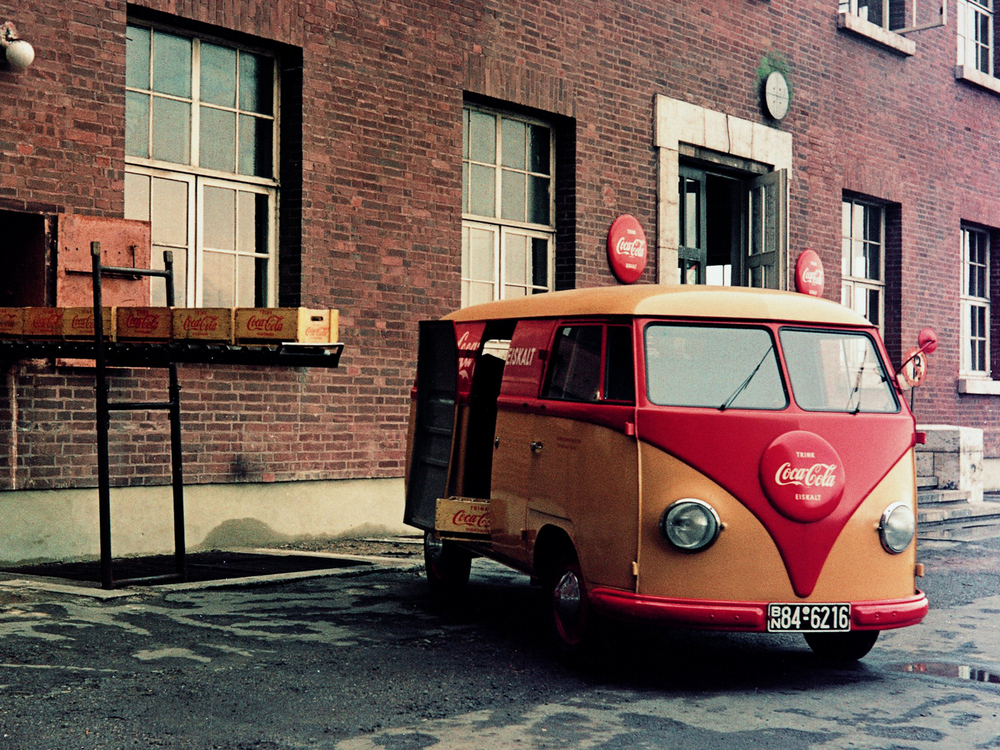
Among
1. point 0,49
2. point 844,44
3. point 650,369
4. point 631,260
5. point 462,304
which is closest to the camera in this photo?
point 650,369

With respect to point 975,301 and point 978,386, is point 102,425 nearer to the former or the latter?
point 978,386

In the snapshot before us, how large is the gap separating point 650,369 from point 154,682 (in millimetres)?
2800

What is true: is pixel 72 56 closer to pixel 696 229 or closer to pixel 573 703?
pixel 573 703

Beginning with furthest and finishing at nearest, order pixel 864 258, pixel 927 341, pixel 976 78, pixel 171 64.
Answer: pixel 976 78 < pixel 864 258 < pixel 927 341 < pixel 171 64

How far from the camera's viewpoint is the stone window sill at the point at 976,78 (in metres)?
19.5

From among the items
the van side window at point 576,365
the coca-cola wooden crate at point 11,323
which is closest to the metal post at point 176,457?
the coca-cola wooden crate at point 11,323

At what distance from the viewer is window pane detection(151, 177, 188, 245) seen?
10398 mm

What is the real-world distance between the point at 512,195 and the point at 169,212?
416 cm

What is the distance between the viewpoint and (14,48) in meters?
9.01

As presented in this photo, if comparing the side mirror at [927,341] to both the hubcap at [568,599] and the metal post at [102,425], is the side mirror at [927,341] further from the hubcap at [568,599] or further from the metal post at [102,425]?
the metal post at [102,425]

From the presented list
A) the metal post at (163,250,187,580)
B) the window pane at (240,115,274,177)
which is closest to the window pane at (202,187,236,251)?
the window pane at (240,115,274,177)

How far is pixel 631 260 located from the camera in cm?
1419

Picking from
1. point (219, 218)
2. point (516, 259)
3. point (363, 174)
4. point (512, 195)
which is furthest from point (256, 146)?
point (516, 259)

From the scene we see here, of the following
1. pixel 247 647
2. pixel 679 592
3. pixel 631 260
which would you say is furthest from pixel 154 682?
pixel 631 260
